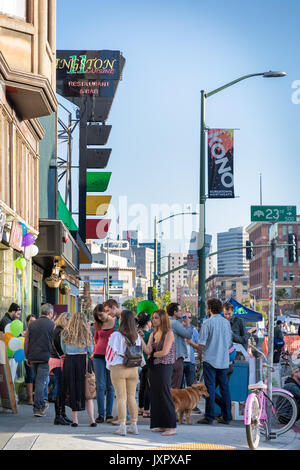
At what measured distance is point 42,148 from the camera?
23.7 metres

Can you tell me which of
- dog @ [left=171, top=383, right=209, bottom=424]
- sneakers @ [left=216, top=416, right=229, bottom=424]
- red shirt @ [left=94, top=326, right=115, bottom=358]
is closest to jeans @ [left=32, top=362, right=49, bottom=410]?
red shirt @ [left=94, top=326, right=115, bottom=358]

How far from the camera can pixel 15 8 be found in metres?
16.4

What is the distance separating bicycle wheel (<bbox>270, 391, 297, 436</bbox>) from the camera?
10844 mm

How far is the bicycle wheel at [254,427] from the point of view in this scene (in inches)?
386

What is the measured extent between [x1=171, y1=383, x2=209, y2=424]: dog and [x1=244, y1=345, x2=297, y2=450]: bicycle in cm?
190

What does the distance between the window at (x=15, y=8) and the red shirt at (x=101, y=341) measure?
7.13m

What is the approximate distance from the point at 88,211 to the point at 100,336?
27.2m

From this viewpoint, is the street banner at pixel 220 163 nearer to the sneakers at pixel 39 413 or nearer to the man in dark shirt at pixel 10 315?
the man in dark shirt at pixel 10 315

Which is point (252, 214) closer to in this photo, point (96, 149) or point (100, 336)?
point (96, 149)

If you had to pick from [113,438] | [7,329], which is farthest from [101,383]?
[7,329]

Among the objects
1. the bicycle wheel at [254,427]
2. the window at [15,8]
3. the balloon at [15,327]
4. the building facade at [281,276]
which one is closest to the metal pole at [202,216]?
the window at [15,8]

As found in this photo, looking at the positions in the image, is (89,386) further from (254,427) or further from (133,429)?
(254,427)

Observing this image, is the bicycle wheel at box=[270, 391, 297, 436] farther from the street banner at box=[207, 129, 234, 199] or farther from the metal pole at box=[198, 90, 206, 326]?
the street banner at box=[207, 129, 234, 199]

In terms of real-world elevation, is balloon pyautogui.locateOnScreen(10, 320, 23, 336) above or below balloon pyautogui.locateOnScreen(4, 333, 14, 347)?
above
